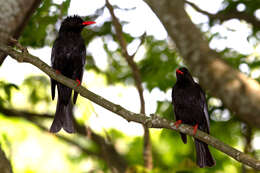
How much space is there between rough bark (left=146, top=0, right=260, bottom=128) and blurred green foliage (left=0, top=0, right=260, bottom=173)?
2.62 m

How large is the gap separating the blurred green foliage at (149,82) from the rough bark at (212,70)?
103 inches

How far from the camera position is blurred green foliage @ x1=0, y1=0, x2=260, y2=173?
4660 mm

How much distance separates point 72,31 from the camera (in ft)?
16.2

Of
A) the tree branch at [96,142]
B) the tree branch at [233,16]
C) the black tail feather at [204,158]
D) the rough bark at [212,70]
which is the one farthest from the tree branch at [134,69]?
the rough bark at [212,70]

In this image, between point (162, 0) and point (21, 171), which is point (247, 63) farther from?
point (21, 171)

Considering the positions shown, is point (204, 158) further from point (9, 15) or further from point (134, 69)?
point (9, 15)

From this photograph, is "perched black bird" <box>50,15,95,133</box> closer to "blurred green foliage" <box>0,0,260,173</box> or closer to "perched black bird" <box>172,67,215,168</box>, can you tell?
"blurred green foliage" <box>0,0,260,173</box>

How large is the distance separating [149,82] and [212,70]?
327 centimetres

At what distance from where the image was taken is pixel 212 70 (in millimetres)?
1812

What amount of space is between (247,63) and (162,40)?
4.76 feet

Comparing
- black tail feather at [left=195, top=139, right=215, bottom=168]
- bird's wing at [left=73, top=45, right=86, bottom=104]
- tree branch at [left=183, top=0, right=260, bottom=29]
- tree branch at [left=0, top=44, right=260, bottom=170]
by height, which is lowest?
black tail feather at [left=195, top=139, right=215, bottom=168]

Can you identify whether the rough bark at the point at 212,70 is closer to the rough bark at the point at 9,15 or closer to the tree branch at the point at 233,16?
the rough bark at the point at 9,15

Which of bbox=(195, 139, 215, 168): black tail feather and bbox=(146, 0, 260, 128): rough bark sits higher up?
bbox=(146, 0, 260, 128): rough bark

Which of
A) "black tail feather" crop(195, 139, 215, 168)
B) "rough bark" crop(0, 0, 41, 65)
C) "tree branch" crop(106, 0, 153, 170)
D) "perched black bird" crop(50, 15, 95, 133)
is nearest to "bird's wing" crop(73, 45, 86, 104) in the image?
"perched black bird" crop(50, 15, 95, 133)
